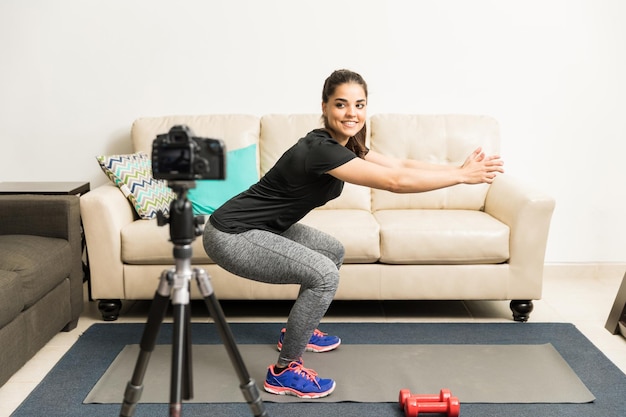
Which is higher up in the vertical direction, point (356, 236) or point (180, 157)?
point (180, 157)

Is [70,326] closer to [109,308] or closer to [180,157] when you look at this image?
[109,308]

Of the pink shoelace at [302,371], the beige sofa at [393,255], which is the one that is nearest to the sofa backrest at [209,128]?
the beige sofa at [393,255]

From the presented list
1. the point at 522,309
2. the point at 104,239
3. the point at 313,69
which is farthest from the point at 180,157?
the point at 313,69

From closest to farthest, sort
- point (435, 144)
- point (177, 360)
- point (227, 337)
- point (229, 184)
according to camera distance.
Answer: point (177, 360)
point (227, 337)
point (229, 184)
point (435, 144)

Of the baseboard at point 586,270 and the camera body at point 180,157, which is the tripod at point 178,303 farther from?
the baseboard at point 586,270

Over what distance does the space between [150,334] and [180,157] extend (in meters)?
0.43

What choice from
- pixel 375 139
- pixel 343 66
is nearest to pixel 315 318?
pixel 375 139

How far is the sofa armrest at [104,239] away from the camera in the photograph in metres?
3.28

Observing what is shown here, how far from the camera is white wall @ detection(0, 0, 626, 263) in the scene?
3992 millimetres

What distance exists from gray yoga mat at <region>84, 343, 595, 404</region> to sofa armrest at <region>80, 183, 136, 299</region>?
424mm

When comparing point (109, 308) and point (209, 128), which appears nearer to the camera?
point (109, 308)

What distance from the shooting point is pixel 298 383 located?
2604mm

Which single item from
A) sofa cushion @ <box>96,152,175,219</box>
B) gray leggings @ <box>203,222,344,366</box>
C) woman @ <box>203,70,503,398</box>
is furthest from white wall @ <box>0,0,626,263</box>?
gray leggings @ <box>203,222,344,366</box>

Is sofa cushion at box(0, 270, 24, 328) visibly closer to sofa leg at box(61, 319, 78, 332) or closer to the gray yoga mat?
the gray yoga mat
